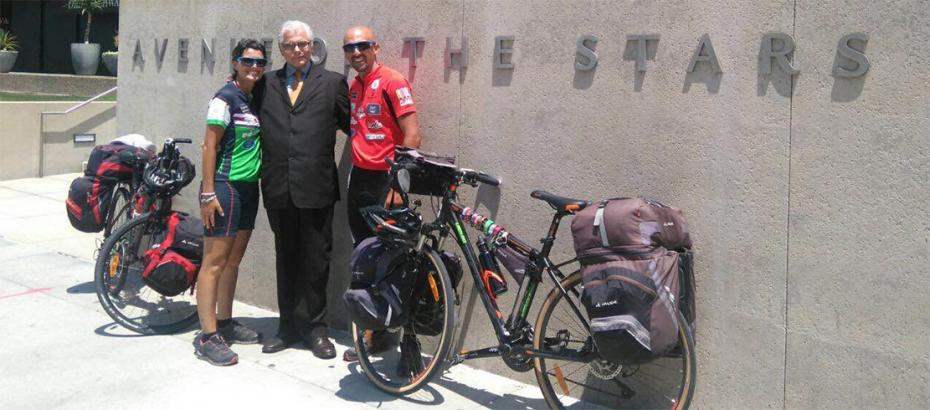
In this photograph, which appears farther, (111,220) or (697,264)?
(111,220)

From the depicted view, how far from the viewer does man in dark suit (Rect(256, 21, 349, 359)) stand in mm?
5223

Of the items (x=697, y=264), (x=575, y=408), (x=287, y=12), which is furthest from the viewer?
(x=287, y=12)

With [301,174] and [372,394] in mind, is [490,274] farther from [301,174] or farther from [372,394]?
[301,174]

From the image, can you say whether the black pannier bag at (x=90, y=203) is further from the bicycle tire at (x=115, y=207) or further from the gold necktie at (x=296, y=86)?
the gold necktie at (x=296, y=86)

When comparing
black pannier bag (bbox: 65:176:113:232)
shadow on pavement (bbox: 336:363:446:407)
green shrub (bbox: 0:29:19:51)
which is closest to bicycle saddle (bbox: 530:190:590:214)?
shadow on pavement (bbox: 336:363:446:407)

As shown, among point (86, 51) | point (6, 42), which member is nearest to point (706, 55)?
point (86, 51)

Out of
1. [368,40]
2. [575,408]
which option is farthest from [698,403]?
[368,40]

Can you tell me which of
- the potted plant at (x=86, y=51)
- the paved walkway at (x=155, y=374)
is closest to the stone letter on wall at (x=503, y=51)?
the paved walkway at (x=155, y=374)

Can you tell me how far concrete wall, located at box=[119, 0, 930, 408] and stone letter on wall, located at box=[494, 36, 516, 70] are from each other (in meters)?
0.04

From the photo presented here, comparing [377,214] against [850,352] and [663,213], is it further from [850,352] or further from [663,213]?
[850,352]

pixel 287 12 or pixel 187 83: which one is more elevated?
pixel 287 12

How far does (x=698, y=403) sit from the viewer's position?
14.1 feet

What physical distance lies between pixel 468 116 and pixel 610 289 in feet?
5.52

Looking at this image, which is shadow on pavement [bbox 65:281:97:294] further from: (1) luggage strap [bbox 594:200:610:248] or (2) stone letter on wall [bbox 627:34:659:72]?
(2) stone letter on wall [bbox 627:34:659:72]
